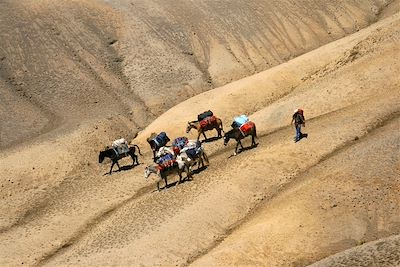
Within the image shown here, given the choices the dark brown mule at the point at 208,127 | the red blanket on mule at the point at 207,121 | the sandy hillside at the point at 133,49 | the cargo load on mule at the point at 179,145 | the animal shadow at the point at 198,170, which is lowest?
the animal shadow at the point at 198,170

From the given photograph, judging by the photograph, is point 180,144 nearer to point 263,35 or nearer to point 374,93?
point 374,93

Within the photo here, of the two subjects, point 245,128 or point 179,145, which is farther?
point 179,145

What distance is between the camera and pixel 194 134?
40.2m

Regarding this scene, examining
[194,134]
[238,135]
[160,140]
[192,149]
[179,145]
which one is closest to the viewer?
[192,149]

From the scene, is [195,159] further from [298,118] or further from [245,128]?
[298,118]

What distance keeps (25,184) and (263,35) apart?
3284cm

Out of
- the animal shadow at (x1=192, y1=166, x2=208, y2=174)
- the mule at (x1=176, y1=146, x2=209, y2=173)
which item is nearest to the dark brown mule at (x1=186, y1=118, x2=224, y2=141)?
the mule at (x1=176, y1=146, x2=209, y2=173)

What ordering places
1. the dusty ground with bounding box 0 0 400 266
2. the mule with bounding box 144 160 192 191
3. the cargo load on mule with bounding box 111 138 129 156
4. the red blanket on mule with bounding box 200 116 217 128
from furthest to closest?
the red blanket on mule with bounding box 200 116 217 128 → the cargo load on mule with bounding box 111 138 129 156 → the mule with bounding box 144 160 192 191 → the dusty ground with bounding box 0 0 400 266

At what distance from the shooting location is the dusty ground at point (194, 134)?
2586 cm

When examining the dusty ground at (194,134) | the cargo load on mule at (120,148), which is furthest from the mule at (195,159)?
the cargo load on mule at (120,148)

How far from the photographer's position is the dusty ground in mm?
25859

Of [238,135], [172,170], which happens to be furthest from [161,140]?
[172,170]

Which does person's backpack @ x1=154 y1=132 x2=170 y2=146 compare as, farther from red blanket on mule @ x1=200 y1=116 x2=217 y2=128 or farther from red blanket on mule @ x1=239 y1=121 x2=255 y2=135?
red blanket on mule @ x1=239 y1=121 x2=255 y2=135

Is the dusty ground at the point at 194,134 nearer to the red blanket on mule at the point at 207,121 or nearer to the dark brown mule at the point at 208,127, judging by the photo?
the dark brown mule at the point at 208,127
